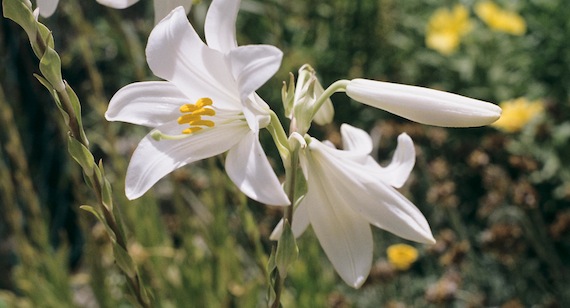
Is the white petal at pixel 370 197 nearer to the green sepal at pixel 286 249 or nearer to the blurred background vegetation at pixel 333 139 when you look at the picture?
the green sepal at pixel 286 249

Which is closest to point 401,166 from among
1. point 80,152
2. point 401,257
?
point 80,152

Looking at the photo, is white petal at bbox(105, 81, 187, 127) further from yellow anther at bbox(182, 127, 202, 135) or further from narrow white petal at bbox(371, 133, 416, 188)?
narrow white petal at bbox(371, 133, 416, 188)

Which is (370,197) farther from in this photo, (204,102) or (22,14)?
(22,14)

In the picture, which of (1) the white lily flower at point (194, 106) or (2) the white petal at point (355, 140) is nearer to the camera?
(1) the white lily flower at point (194, 106)

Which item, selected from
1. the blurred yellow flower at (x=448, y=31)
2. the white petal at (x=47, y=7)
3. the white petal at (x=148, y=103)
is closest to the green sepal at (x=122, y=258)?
the white petal at (x=148, y=103)

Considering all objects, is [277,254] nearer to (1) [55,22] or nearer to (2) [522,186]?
(2) [522,186]

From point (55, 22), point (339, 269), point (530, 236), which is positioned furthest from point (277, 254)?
point (55, 22)
